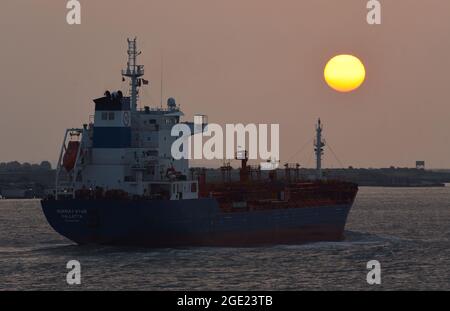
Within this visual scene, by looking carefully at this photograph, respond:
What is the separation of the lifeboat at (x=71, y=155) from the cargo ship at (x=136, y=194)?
0.05 metres

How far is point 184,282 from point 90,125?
55.7 feet

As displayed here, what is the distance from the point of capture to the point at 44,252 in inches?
2103

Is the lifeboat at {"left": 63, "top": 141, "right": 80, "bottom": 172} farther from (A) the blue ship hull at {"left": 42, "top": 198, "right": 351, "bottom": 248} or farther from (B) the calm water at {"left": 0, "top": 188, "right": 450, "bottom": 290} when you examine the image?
(B) the calm water at {"left": 0, "top": 188, "right": 450, "bottom": 290}

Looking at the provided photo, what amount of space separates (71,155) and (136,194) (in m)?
4.12

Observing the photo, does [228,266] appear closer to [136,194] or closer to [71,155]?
[136,194]

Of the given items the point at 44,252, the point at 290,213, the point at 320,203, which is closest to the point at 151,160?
the point at 44,252

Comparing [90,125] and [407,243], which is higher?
[90,125]

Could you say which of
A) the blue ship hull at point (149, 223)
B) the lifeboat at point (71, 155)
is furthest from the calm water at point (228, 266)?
the lifeboat at point (71, 155)

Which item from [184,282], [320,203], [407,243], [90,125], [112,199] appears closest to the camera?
[184,282]

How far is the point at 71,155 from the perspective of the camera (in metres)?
54.9

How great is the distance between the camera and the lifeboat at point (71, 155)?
54697 millimetres

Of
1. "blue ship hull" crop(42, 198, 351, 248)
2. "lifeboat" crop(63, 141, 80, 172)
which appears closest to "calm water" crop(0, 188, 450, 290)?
"blue ship hull" crop(42, 198, 351, 248)

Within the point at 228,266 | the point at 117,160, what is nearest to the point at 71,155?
the point at 117,160
